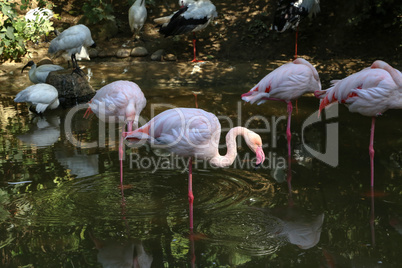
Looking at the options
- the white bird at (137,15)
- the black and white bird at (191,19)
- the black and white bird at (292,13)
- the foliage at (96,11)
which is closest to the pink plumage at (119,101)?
the black and white bird at (191,19)

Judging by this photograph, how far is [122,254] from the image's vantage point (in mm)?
3756

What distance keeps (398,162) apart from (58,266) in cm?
365

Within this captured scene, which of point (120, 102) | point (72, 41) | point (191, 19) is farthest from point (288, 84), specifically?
point (191, 19)

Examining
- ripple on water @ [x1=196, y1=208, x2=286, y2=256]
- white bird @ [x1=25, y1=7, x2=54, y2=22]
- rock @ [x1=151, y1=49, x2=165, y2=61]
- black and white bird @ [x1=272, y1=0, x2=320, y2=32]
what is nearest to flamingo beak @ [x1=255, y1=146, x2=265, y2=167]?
ripple on water @ [x1=196, y1=208, x2=286, y2=256]

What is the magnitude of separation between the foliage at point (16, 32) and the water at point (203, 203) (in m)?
3.31

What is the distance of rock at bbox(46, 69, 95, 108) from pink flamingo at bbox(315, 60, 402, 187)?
4.94 metres

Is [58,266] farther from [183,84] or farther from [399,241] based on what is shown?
[183,84]

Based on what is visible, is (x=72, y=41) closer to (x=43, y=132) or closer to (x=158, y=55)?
(x=158, y=55)

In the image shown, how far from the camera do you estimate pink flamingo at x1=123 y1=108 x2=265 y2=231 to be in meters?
4.27

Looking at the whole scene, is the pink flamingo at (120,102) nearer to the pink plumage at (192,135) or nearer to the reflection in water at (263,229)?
the pink plumage at (192,135)

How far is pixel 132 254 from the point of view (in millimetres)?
3744

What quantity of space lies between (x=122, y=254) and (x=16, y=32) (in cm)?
765

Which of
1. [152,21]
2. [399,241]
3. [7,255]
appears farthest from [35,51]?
[399,241]

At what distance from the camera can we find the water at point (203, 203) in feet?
12.1
